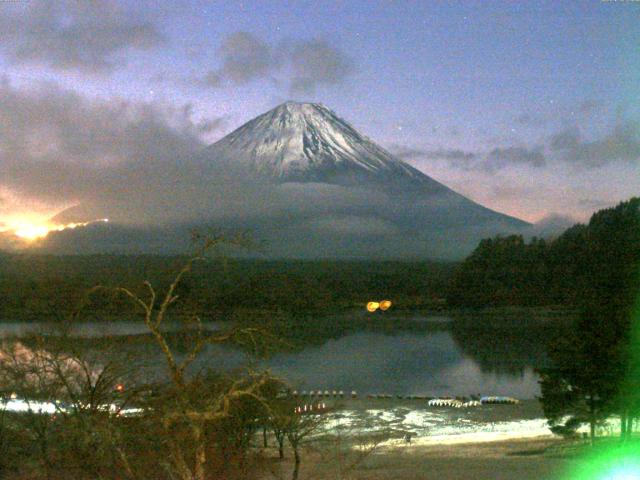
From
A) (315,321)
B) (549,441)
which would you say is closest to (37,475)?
(549,441)

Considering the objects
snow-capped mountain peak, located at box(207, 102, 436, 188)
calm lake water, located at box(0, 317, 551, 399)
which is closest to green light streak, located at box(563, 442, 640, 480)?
calm lake water, located at box(0, 317, 551, 399)

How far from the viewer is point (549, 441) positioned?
56.9ft

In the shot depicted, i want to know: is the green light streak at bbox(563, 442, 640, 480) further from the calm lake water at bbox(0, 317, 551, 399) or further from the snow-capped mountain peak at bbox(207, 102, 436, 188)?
the snow-capped mountain peak at bbox(207, 102, 436, 188)

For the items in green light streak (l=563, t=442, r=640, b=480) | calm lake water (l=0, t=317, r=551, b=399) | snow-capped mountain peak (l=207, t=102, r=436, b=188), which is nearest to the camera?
green light streak (l=563, t=442, r=640, b=480)

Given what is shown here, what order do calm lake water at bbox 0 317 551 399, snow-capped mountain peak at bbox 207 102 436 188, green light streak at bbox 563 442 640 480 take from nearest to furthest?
green light streak at bbox 563 442 640 480 < calm lake water at bbox 0 317 551 399 < snow-capped mountain peak at bbox 207 102 436 188

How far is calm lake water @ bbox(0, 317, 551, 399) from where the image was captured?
3108 centimetres

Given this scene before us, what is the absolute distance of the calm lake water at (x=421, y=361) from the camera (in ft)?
102

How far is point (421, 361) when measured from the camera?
4009 cm

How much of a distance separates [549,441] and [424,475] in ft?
17.9

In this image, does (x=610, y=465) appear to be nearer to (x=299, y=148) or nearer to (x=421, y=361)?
(x=421, y=361)

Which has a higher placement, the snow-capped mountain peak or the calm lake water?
the snow-capped mountain peak

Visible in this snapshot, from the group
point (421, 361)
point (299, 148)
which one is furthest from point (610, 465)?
point (299, 148)

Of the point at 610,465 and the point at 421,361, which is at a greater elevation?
the point at 421,361

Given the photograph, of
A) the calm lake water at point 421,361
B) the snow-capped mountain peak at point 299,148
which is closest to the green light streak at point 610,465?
the calm lake water at point 421,361
